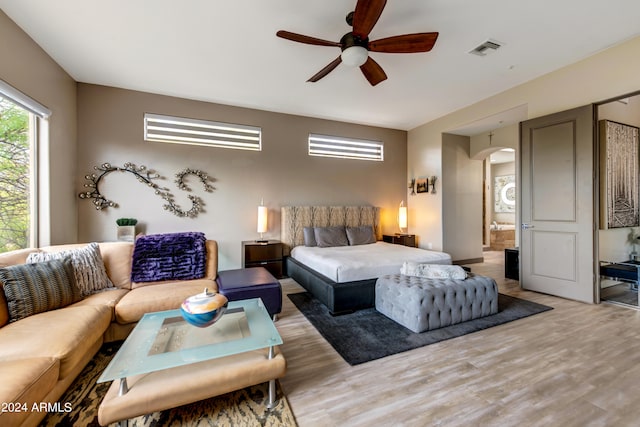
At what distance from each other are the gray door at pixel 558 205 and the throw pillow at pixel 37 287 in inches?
215

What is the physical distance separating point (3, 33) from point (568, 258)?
6.79 metres

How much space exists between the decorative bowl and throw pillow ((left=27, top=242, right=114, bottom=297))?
1.37 m

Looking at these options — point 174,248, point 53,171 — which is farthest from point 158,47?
point 174,248

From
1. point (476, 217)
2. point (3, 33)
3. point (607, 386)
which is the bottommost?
point (607, 386)

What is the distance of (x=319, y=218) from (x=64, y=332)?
158 inches

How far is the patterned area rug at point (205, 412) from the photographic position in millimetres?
1551

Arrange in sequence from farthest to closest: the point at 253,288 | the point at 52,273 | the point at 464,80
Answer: the point at 464,80 < the point at 253,288 < the point at 52,273

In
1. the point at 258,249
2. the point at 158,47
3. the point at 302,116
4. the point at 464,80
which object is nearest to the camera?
the point at 158,47

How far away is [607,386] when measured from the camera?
1845mm

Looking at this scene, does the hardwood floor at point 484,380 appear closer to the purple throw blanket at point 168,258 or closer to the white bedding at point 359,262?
the white bedding at point 359,262

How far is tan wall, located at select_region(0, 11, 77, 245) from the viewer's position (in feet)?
8.71

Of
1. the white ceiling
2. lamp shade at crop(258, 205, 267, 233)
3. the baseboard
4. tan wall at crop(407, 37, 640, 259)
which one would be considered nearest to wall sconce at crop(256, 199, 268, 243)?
lamp shade at crop(258, 205, 267, 233)

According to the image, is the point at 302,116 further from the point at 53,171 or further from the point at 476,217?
the point at 476,217

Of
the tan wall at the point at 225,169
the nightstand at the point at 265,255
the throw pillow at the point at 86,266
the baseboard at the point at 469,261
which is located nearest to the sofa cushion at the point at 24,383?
the throw pillow at the point at 86,266
